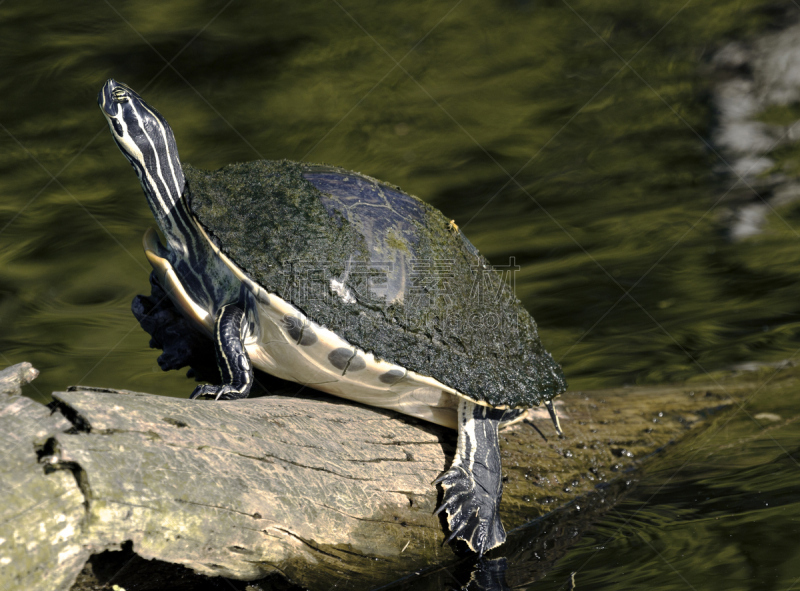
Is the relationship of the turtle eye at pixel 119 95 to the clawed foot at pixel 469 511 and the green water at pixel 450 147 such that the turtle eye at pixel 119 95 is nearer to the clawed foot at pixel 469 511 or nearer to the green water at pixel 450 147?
the clawed foot at pixel 469 511

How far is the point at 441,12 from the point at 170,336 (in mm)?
3630

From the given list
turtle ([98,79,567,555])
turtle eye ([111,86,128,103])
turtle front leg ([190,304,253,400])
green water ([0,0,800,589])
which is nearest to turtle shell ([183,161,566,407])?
turtle ([98,79,567,555])

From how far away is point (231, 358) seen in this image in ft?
7.55

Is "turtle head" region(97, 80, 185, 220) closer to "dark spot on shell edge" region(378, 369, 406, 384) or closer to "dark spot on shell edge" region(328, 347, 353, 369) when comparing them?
"dark spot on shell edge" region(328, 347, 353, 369)

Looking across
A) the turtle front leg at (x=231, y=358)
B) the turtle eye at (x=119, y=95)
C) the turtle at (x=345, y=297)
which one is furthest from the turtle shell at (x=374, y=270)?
the turtle eye at (x=119, y=95)

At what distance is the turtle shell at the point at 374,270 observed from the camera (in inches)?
90.7

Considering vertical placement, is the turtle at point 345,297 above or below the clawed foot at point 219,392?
above

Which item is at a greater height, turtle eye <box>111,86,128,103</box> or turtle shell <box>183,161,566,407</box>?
turtle eye <box>111,86,128,103</box>

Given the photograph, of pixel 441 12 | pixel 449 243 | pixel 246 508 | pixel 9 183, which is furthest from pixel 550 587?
pixel 9 183

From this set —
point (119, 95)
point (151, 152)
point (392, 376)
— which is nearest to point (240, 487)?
point (392, 376)

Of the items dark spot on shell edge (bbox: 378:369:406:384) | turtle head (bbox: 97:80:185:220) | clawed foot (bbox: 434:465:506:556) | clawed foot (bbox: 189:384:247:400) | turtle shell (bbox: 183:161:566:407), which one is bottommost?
clawed foot (bbox: 434:465:506:556)

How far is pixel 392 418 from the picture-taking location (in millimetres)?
2441

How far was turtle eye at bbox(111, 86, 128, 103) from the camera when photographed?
2592mm

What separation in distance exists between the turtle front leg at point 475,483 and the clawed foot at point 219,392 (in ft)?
2.57
